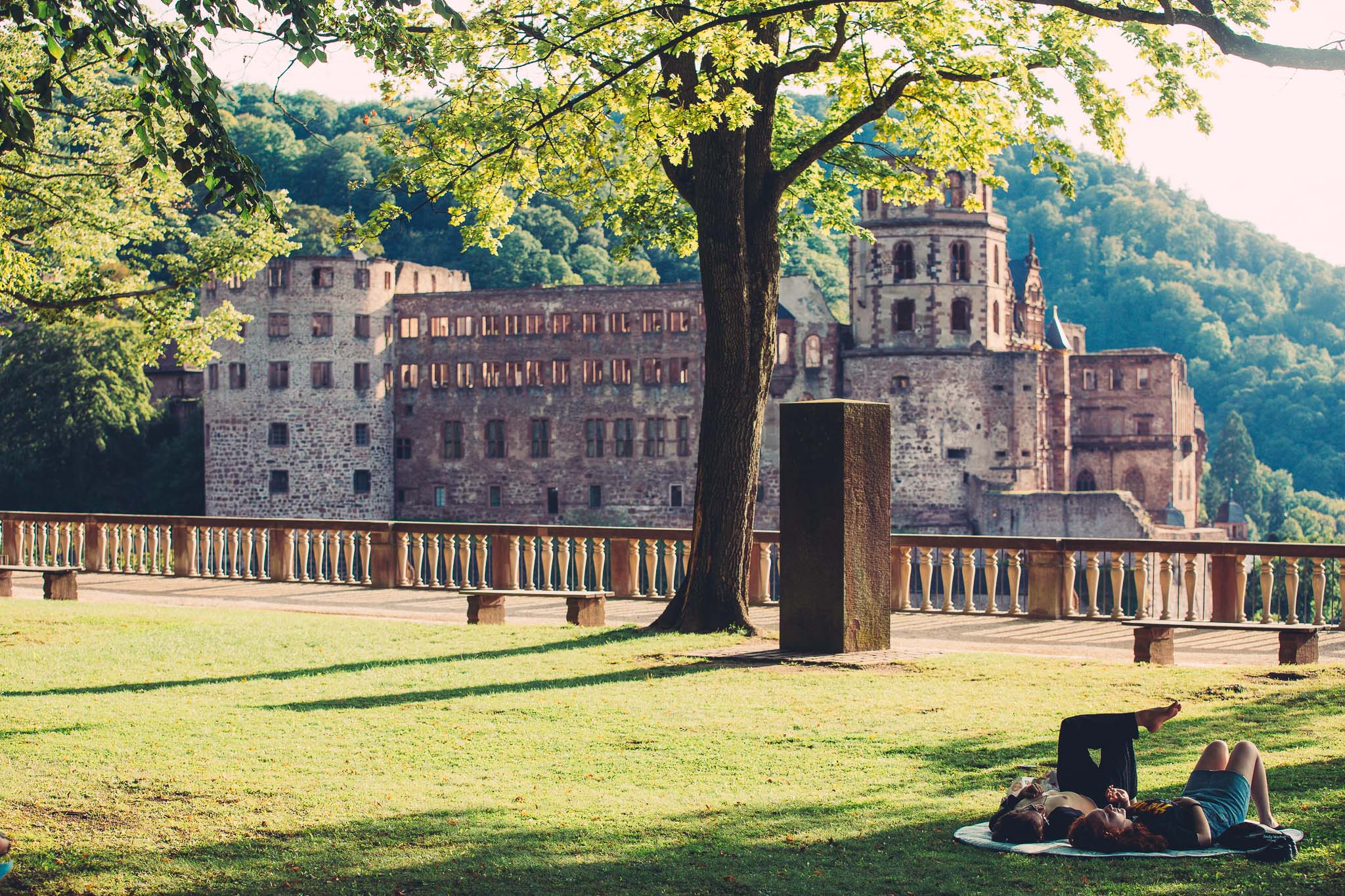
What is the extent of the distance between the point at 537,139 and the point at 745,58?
2660mm

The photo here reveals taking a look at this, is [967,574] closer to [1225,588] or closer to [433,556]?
[1225,588]

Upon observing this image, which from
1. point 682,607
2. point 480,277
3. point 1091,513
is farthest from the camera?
point 480,277

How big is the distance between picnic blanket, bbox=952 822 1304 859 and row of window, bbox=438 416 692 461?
5681 centimetres

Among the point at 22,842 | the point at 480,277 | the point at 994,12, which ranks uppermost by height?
the point at 480,277

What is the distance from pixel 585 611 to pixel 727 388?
2.73 metres

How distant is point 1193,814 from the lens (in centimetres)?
618

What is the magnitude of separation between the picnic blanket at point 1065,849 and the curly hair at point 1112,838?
0.02 m

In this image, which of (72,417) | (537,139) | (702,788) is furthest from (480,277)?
(702,788)

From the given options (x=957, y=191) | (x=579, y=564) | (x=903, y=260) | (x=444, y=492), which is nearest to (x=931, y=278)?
(x=903, y=260)

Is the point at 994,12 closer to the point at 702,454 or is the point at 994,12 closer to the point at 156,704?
the point at 702,454

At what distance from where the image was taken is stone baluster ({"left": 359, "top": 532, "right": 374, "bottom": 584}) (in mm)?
18781

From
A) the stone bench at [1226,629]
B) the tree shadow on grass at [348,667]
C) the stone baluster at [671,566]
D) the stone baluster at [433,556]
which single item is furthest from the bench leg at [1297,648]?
the stone baluster at [433,556]

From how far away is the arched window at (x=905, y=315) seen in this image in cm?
6078

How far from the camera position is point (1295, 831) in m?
6.23
